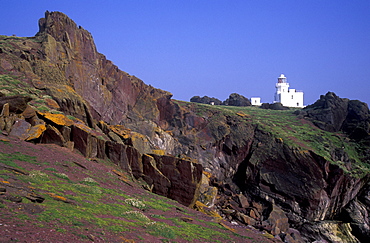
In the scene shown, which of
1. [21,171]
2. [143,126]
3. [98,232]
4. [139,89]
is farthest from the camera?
[139,89]

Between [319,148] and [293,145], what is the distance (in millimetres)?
4416

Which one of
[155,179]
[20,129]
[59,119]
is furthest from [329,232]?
[20,129]

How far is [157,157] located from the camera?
3594 cm

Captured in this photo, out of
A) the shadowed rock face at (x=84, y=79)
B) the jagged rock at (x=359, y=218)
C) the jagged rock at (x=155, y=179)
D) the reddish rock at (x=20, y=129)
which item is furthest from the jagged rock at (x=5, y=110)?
the jagged rock at (x=359, y=218)

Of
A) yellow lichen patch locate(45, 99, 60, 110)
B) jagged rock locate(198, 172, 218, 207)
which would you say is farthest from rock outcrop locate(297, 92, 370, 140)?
yellow lichen patch locate(45, 99, 60, 110)

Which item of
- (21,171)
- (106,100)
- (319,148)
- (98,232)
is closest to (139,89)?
(106,100)

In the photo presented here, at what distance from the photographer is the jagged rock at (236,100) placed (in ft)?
311

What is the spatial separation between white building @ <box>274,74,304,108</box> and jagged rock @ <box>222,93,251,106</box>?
2582cm

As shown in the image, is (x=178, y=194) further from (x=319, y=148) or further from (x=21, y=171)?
(x=319, y=148)

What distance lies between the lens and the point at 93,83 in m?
48.3

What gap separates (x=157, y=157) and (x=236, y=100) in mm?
62284

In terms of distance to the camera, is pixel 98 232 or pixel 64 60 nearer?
pixel 98 232

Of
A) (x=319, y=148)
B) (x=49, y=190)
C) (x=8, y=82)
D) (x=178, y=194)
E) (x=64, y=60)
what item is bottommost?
(x=178, y=194)

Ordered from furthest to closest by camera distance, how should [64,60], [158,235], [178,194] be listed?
[64,60] → [178,194] → [158,235]
